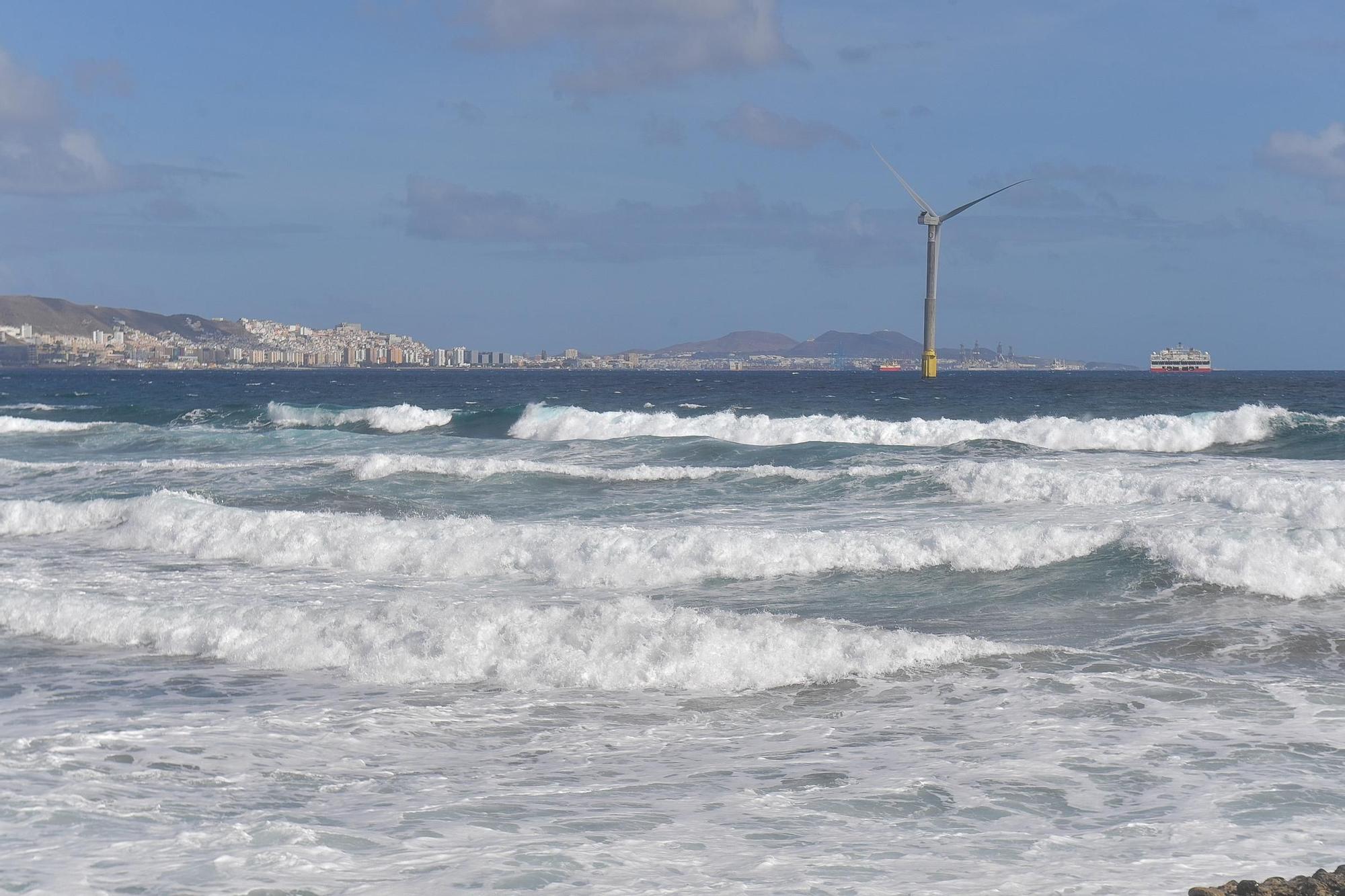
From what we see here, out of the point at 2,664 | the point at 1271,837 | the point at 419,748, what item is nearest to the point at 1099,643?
the point at 1271,837

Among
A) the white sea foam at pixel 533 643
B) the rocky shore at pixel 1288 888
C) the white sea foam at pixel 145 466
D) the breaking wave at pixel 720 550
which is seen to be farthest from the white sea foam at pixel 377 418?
the rocky shore at pixel 1288 888

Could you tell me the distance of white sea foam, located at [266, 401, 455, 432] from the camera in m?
42.6

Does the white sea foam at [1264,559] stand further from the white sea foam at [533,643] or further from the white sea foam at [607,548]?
the white sea foam at [533,643]

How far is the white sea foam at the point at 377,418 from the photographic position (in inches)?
1676

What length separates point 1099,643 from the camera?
34.2 feet

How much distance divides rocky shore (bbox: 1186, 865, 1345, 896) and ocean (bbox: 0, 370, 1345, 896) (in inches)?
30.7

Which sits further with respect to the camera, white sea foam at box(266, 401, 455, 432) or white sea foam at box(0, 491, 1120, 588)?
white sea foam at box(266, 401, 455, 432)

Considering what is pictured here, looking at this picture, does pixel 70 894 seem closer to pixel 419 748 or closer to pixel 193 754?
pixel 193 754

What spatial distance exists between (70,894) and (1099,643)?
330 inches

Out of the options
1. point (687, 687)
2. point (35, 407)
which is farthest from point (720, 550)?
point (35, 407)

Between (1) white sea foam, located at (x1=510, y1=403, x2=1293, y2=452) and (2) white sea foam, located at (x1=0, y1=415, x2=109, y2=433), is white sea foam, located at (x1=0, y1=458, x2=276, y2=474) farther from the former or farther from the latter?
(2) white sea foam, located at (x1=0, y1=415, x2=109, y2=433)

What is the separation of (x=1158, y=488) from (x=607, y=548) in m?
9.26

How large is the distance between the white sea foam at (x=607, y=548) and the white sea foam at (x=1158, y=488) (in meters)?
3.20

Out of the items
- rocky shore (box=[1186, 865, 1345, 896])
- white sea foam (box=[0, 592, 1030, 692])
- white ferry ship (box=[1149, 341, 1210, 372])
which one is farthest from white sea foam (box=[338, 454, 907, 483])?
white ferry ship (box=[1149, 341, 1210, 372])
